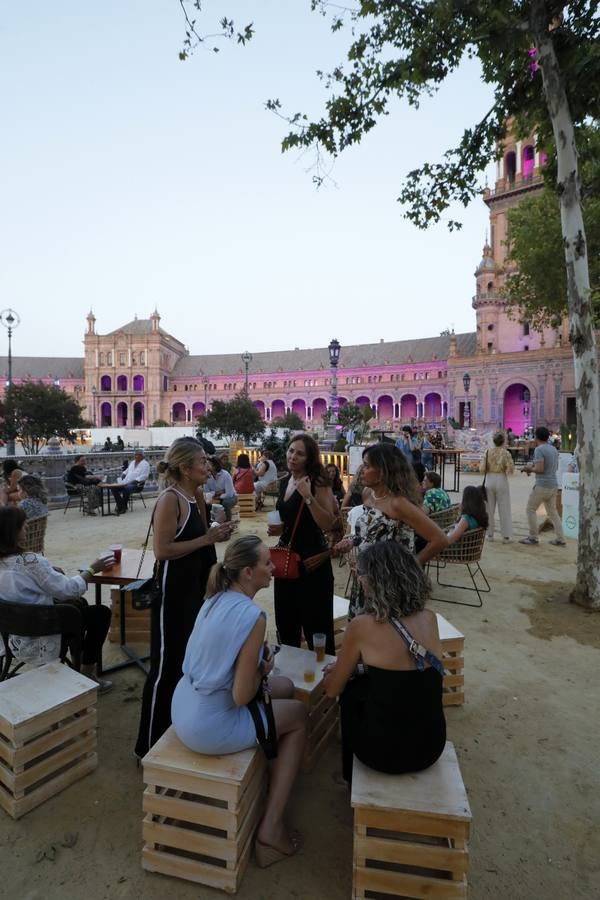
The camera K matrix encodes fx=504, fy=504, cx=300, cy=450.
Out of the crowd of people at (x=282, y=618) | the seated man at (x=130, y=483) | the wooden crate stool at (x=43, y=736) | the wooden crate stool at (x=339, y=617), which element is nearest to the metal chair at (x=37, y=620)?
the crowd of people at (x=282, y=618)

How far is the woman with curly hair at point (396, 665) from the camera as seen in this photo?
6.89 feet

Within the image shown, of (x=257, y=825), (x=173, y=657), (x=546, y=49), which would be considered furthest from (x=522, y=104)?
(x=257, y=825)

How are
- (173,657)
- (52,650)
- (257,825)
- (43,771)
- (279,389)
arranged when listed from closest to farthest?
(257,825) < (43,771) < (173,657) < (52,650) < (279,389)

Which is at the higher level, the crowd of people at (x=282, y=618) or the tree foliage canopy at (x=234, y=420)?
the tree foliage canopy at (x=234, y=420)

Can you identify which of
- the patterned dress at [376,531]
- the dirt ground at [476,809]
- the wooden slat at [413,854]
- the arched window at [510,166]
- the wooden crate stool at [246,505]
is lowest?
the dirt ground at [476,809]

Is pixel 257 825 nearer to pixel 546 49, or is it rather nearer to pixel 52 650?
pixel 52 650

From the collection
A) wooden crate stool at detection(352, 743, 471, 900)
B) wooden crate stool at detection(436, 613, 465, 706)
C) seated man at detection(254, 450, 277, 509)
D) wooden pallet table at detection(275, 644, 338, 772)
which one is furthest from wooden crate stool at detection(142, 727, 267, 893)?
seated man at detection(254, 450, 277, 509)

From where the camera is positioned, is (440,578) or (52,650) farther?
(440,578)

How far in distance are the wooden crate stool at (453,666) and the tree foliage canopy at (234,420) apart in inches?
1263

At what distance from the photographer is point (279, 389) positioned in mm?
72562

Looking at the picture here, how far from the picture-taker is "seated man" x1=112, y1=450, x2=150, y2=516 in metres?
11.3

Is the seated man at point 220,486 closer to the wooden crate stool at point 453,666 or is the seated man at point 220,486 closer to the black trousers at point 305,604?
the black trousers at point 305,604

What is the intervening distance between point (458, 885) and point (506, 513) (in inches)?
293

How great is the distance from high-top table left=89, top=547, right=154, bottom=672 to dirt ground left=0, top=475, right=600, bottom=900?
113mm
